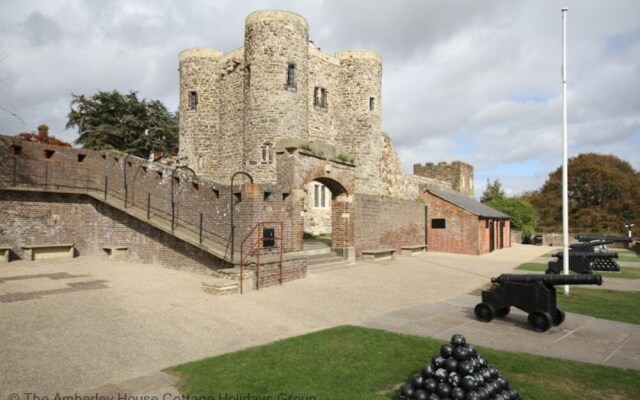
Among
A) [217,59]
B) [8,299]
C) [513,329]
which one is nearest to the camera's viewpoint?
[513,329]

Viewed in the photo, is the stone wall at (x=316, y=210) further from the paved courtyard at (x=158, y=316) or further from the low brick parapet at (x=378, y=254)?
the paved courtyard at (x=158, y=316)

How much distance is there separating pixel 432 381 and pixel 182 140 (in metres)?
25.5

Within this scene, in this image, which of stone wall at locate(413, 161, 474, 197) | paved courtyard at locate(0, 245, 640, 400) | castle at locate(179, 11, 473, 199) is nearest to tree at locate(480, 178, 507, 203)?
stone wall at locate(413, 161, 474, 197)

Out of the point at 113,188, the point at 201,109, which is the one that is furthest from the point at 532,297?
the point at 201,109

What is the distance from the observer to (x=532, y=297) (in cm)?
765

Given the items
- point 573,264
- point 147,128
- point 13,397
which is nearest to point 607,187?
point 573,264

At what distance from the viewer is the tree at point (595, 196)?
48594mm

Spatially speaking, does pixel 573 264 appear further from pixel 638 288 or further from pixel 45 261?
pixel 45 261

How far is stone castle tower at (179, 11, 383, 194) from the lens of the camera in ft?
75.3

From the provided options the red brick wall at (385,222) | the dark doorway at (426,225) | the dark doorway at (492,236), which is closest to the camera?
the red brick wall at (385,222)

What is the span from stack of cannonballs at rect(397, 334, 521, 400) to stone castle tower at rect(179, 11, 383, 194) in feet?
61.5

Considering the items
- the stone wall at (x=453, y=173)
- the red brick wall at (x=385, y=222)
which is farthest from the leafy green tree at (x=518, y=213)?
the red brick wall at (x=385, y=222)

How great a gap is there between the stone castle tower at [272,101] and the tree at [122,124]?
1063 centimetres

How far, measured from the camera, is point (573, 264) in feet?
45.8
